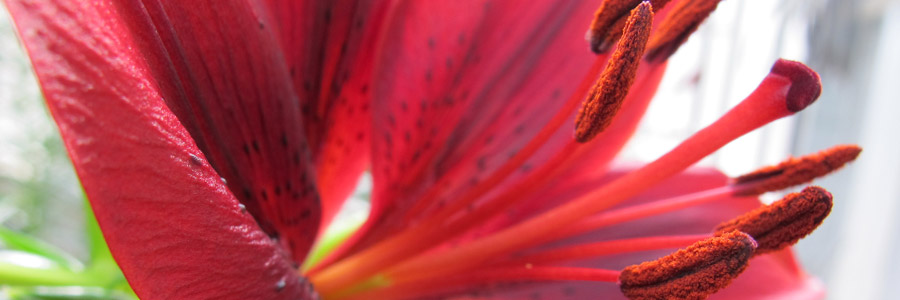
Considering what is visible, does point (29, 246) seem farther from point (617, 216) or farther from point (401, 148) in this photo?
point (617, 216)

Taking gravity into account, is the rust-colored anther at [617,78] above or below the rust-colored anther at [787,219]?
above

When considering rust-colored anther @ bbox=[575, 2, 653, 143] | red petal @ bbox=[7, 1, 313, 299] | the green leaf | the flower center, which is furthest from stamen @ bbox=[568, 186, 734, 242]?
the green leaf

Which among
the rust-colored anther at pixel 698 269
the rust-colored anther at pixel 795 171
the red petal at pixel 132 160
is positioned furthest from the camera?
the rust-colored anther at pixel 795 171

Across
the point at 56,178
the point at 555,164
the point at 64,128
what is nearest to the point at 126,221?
the point at 64,128

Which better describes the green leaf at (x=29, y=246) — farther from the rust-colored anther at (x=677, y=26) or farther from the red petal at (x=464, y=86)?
the rust-colored anther at (x=677, y=26)

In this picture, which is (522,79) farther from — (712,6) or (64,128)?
(64,128)

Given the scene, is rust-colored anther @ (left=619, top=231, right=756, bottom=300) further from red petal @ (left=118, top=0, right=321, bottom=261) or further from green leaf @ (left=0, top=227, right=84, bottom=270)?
green leaf @ (left=0, top=227, right=84, bottom=270)

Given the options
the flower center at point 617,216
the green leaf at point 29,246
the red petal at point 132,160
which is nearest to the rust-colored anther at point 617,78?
the flower center at point 617,216
